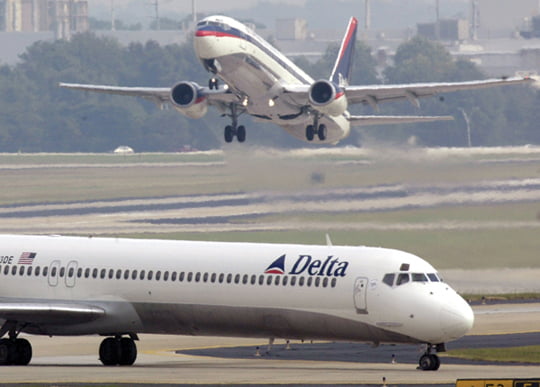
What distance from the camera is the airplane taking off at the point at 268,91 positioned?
260ft

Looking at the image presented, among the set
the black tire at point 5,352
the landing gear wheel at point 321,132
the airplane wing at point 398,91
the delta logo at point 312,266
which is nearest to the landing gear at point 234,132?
the landing gear wheel at point 321,132

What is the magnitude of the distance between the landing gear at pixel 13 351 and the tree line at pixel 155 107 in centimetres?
4463

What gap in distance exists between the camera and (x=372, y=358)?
50281mm

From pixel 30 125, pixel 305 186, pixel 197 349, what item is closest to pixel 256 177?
pixel 305 186

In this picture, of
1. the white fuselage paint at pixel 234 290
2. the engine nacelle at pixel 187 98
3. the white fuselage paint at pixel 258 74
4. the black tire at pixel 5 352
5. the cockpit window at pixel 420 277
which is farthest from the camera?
the engine nacelle at pixel 187 98

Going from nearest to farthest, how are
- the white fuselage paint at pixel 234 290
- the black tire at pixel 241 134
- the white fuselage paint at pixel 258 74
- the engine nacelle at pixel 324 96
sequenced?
the white fuselage paint at pixel 234 290 → the white fuselage paint at pixel 258 74 → the engine nacelle at pixel 324 96 → the black tire at pixel 241 134

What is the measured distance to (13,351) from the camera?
46.5 meters

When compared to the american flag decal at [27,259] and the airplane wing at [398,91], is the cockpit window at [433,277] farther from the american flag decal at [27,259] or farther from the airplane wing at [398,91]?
the airplane wing at [398,91]

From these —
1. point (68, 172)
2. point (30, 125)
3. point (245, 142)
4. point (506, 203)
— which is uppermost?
point (30, 125)

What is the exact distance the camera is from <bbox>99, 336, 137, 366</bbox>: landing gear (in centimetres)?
4694

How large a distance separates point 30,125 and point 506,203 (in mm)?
89017

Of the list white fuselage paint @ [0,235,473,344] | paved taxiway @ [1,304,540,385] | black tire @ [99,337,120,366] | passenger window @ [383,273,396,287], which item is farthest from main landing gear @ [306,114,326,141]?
passenger window @ [383,273,396,287]

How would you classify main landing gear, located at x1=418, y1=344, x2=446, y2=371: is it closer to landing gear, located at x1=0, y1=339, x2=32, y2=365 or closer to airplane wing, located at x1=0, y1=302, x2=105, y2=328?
airplane wing, located at x1=0, y1=302, x2=105, y2=328

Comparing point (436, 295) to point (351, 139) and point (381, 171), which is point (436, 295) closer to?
point (381, 171)
